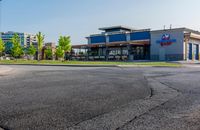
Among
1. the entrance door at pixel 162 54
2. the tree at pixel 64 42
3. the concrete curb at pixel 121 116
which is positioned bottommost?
the concrete curb at pixel 121 116

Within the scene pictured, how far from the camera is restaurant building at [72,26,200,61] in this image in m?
50.8

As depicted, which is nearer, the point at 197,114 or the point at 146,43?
the point at 197,114

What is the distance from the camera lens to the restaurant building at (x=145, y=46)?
50.8 metres

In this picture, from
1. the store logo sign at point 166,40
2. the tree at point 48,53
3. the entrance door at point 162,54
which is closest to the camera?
the store logo sign at point 166,40

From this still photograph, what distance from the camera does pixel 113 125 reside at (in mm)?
4789

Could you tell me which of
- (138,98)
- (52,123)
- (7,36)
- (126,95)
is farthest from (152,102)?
(7,36)

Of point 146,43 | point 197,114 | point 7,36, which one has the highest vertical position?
point 7,36

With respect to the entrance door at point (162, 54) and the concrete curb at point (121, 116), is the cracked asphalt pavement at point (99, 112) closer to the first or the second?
the concrete curb at point (121, 116)

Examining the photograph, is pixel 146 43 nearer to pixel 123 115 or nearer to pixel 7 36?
pixel 123 115

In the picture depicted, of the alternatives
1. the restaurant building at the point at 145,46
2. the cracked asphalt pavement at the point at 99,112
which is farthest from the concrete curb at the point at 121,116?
the restaurant building at the point at 145,46

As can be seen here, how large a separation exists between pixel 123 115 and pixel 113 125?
0.84 metres

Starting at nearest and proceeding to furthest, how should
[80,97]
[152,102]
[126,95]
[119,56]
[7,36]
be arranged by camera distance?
[152,102] < [80,97] < [126,95] < [119,56] < [7,36]

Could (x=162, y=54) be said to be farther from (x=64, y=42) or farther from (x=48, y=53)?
(x=48, y=53)

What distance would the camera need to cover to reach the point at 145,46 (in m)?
57.2
